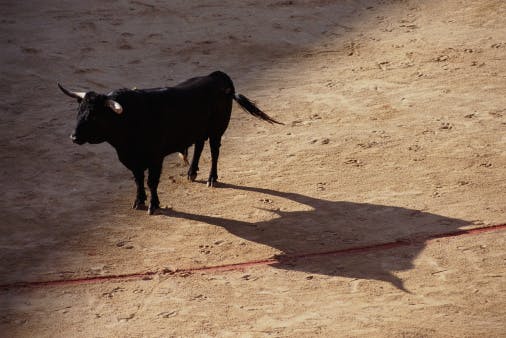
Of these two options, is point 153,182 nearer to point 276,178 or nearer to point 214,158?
point 214,158

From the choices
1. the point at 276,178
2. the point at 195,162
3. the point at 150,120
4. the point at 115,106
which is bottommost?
the point at 276,178

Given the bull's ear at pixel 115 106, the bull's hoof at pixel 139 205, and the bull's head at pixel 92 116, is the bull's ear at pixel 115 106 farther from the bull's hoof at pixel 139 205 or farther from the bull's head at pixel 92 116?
the bull's hoof at pixel 139 205

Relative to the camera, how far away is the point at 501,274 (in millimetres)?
6582

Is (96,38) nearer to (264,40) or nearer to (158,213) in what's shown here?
(264,40)

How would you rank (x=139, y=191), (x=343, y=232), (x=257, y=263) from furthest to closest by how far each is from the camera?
(x=139, y=191)
(x=343, y=232)
(x=257, y=263)

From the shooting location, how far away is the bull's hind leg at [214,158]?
8.46 metres

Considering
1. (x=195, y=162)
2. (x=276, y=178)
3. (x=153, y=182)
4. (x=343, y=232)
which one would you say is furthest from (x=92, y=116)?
(x=343, y=232)

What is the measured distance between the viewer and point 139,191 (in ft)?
26.1

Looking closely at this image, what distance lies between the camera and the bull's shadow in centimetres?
684

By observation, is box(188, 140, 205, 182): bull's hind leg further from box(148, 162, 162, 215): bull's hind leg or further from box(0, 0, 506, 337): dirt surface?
box(148, 162, 162, 215): bull's hind leg

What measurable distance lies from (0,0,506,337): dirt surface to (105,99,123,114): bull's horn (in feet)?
3.45

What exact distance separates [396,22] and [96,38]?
4262 mm

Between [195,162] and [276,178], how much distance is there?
0.81 m

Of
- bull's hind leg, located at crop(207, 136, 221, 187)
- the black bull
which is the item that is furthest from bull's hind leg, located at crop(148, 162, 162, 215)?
bull's hind leg, located at crop(207, 136, 221, 187)
